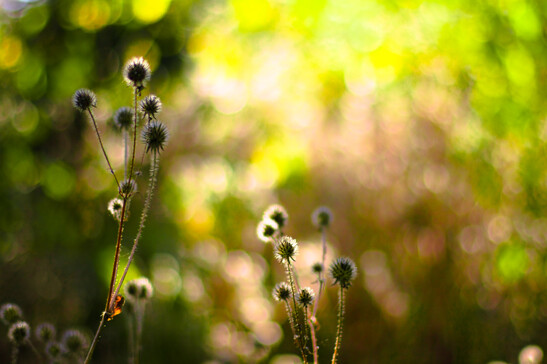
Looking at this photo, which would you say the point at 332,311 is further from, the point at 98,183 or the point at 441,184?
the point at 98,183

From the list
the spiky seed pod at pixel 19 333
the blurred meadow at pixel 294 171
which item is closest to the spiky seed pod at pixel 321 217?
the spiky seed pod at pixel 19 333

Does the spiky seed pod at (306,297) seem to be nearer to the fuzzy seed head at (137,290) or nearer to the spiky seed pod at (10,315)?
the fuzzy seed head at (137,290)

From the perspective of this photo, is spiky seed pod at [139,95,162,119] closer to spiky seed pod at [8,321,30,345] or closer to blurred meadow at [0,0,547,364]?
spiky seed pod at [8,321,30,345]

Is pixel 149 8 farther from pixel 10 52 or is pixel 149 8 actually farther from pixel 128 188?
pixel 128 188

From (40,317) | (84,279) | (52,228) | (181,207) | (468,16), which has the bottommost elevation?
(40,317)

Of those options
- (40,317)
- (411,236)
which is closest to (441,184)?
(411,236)

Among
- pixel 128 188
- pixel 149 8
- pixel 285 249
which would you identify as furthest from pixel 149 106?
pixel 149 8
